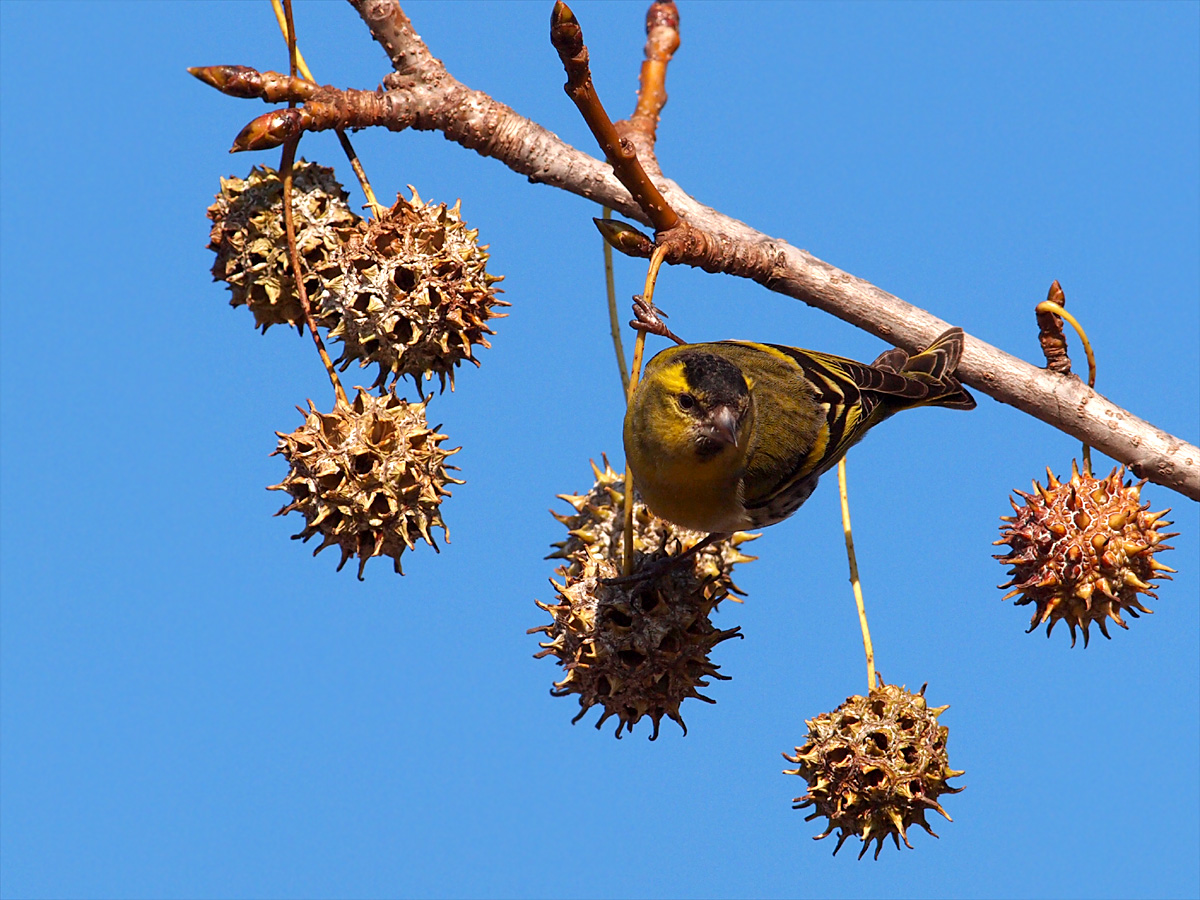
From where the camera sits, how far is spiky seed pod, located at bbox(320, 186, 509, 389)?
4805mm

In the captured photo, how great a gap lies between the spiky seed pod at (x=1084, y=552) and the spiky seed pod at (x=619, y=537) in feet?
4.38

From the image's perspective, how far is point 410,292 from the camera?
482 cm

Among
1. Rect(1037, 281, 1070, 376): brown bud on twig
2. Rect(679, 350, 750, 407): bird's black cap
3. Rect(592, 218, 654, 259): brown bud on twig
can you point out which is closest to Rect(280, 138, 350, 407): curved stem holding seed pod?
Rect(592, 218, 654, 259): brown bud on twig

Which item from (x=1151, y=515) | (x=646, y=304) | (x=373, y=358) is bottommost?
(x=373, y=358)

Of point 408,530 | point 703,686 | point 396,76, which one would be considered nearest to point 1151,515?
point 703,686

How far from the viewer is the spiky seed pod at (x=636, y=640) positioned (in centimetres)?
475

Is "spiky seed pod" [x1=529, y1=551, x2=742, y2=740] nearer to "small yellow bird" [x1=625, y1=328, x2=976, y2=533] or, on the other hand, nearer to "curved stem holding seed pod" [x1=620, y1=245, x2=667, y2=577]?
"curved stem holding seed pod" [x1=620, y1=245, x2=667, y2=577]

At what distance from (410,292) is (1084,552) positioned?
3.28 metres

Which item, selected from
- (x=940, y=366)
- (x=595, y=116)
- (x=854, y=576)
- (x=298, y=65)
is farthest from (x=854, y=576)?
(x=298, y=65)

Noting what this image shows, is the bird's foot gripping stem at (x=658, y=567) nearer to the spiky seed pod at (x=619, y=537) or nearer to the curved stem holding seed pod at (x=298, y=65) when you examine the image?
the spiky seed pod at (x=619, y=537)

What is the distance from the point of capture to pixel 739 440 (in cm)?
560

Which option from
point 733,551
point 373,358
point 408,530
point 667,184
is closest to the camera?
point 408,530

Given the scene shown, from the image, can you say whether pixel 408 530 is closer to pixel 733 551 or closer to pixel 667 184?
pixel 733 551

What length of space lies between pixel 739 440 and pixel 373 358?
1.81 meters
